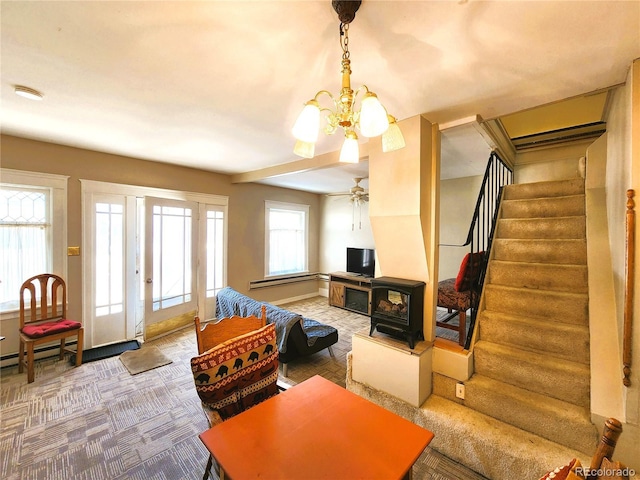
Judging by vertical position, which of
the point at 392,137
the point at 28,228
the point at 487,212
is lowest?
the point at 28,228

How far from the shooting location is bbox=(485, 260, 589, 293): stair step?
2486 mm

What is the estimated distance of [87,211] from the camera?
3502mm

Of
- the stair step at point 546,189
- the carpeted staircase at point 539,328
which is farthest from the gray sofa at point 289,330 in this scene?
the stair step at point 546,189

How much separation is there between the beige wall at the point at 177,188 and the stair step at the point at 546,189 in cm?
415

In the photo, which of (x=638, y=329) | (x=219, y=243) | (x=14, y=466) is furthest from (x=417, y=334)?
(x=219, y=243)

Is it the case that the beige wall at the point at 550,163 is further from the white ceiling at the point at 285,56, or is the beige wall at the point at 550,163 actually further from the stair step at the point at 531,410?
the stair step at the point at 531,410

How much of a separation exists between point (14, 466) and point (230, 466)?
2.00 meters

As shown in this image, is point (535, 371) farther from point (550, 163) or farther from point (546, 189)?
point (550, 163)

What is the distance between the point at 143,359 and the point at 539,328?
4.26m

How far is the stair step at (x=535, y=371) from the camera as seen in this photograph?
1956mm

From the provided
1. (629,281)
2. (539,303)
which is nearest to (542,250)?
(539,303)

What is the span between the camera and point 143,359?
131 inches

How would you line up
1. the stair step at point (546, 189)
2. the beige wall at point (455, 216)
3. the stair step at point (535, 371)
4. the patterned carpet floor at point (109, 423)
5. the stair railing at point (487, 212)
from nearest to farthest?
the patterned carpet floor at point (109, 423), the stair step at point (535, 371), the stair railing at point (487, 212), the stair step at point (546, 189), the beige wall at point (455, 216)

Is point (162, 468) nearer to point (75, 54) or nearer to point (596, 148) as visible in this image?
point (75, 54)
